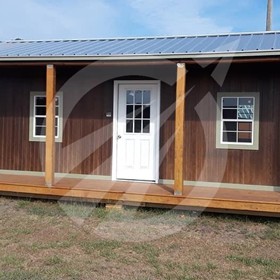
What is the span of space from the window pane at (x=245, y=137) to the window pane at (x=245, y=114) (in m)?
0.30

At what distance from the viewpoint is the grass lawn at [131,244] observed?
450 cm

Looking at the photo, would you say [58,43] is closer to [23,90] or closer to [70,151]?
[23,90]

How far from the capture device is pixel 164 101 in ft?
26.8

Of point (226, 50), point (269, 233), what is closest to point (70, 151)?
point (226, 50)

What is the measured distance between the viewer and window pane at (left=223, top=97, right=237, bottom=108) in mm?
7809

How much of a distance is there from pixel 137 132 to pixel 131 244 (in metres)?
3.31

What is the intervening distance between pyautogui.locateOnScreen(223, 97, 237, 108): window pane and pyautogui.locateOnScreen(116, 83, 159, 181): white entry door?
1372 mm

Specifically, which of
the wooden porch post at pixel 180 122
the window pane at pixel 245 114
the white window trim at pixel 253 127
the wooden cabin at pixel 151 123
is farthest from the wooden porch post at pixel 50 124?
the window pane at pixel 245 114

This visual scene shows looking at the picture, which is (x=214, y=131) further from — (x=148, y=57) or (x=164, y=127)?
(x=148, y=57)

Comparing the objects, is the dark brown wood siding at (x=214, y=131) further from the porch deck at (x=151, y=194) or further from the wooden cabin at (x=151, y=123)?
the porch deck at (x=151, y=194)

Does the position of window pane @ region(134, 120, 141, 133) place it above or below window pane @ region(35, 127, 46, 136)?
above

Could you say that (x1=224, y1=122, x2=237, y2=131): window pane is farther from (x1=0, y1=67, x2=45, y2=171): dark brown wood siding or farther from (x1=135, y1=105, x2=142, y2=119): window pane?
(x1=0, y1=67, x2=45, y2=171): dark brown wood siding

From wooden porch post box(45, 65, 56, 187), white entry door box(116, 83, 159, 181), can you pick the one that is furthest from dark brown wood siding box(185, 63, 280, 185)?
wooden porch post box(45, 65, 56, 187)

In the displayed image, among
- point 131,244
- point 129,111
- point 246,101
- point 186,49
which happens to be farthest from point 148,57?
point 131,244
